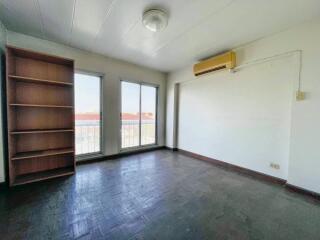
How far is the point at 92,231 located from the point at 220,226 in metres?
1.34

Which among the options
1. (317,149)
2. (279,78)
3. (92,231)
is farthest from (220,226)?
(279,78)

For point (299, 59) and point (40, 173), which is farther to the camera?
point (40, 173)

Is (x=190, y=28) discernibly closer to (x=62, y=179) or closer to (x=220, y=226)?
(x=220, y=226)

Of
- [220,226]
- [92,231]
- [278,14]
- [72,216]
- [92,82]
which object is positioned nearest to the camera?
[92,231]

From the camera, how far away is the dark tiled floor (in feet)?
4.81

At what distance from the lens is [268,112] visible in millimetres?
2645

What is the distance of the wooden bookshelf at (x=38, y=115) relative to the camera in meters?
2.32

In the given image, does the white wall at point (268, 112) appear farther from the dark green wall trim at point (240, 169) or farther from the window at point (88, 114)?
the window at point (88, 114)

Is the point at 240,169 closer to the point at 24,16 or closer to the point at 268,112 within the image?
the point at 268,112

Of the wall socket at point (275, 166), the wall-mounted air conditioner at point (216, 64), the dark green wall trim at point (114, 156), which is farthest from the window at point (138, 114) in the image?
the wall socket at point (275, 166)

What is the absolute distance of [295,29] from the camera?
89.1 inches

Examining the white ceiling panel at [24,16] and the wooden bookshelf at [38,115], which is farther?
the wooden bookshelf at [38,115]

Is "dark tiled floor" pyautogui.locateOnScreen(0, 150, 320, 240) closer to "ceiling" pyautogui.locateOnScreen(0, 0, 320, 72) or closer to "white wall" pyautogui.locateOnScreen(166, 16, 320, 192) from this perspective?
"white wall" pyautogui.locateOnScreen(166, 16, 320, 192)

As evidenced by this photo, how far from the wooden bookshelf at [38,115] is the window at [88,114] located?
0.44 metres
